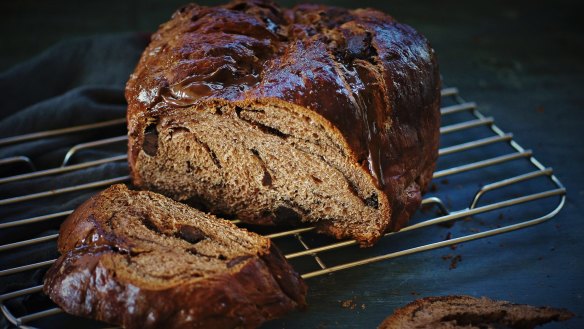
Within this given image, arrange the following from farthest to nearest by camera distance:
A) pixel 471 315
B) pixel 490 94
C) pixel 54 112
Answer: pixel 490 94 < pixel 54 112 < pixel 471 315

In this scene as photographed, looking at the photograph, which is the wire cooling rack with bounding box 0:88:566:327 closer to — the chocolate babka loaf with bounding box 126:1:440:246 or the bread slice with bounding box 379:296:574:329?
the chocolate babka loaf with bounding box 126:1:440:246

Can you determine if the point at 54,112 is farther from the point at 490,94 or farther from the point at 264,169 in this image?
the point at 490,94

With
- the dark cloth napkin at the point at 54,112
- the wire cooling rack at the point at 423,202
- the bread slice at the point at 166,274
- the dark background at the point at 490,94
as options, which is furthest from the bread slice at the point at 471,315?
the dark cloth napkin at the point at 54,112

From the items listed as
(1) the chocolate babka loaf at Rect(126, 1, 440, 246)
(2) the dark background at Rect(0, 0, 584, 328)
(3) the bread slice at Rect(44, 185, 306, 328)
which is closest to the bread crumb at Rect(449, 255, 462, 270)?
(2) the dark background at Rect(0, 0, 584, 328)

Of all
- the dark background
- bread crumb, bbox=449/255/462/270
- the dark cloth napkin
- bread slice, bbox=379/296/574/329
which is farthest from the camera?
the dark cloth napkin

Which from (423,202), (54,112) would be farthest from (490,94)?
(54,112)

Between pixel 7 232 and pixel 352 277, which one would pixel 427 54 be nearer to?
pixel 352 277
